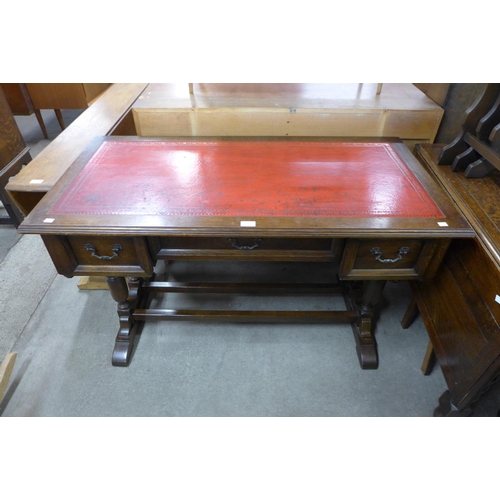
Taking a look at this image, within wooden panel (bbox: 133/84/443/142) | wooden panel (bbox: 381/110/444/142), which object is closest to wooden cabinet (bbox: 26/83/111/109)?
wooden panel (bbox: 133/84/443/142)

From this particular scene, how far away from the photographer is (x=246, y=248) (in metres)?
1.24

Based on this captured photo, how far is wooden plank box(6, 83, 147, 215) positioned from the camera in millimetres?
1596

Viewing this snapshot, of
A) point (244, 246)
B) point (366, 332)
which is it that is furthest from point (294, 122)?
point (366, 332)

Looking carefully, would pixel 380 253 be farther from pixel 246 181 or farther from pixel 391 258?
pixel 246 181

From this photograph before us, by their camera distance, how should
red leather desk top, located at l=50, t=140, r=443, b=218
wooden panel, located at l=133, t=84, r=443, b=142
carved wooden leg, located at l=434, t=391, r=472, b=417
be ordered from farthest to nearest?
wooden panel, located at l=133, t=84, r=443, b=142 < carved wooden leg, located at l=434, t=391, r=472, b=417 < red leather desk top, located at l=50, t=140, r=443, b=218

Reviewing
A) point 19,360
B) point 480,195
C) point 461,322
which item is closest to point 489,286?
point 461,322

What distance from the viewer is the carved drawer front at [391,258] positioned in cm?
120

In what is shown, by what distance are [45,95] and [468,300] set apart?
13.5ft

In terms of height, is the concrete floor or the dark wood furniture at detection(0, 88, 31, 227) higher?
the dark wood furniture at detection(0, 88, 31, 227)

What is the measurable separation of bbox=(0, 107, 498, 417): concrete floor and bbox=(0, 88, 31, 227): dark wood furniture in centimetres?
69

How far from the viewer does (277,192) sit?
1.27 meters

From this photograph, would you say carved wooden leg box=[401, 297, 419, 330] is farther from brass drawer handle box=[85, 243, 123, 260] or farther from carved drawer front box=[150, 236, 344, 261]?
brass drawer handle box=[85, 243, 123, 260]

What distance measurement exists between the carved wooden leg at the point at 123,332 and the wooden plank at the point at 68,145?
594mm

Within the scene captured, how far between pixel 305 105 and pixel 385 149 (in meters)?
0.61
